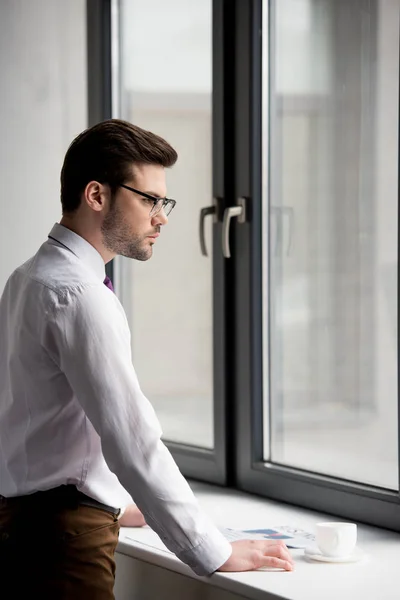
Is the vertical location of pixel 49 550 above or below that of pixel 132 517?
above

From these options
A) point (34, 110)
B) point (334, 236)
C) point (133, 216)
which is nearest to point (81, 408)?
point (133, 216)

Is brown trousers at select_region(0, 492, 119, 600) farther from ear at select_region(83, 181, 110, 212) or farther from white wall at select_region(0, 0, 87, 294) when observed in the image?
white wall at select_region(0, 0, 87, 294)

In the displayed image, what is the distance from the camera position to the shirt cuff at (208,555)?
1582mm

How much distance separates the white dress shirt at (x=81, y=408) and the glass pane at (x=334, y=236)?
2.19 ft

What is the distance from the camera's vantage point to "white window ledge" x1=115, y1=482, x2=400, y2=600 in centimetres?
164

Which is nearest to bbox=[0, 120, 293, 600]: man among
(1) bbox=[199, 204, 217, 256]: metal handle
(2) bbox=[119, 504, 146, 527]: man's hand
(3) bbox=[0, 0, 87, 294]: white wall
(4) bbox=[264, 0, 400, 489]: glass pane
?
(2) bbox=[119, 504, 146, 527]: man's hand

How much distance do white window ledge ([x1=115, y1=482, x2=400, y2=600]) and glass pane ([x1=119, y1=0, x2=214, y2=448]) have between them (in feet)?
1.59

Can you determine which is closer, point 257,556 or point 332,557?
point 257,556

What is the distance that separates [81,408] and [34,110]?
1385mm

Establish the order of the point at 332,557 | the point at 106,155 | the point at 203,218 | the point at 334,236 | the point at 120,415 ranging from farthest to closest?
the point at 203,218
the point at 334,236
the point at 332,557
the point at 106,155
the point at 120,415

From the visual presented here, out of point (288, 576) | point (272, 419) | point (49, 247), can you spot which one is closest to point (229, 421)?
point (272, 419)

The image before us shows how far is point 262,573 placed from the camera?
5.68 ft

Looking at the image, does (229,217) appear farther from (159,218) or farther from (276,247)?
(159,218)

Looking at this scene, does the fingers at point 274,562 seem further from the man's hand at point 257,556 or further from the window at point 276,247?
the window at point 276,247
